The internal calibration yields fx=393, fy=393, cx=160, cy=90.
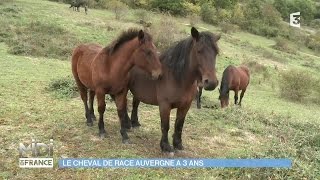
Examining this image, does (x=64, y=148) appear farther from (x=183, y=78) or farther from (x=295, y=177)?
(x=295, y=177)

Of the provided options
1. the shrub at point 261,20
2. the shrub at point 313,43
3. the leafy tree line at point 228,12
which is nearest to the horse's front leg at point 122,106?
the leafy tree line at point 228,12

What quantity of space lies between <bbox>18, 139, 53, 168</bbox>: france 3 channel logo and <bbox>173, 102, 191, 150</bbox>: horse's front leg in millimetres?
1863

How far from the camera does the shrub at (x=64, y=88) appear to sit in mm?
9384

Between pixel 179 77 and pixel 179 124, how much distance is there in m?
0.87

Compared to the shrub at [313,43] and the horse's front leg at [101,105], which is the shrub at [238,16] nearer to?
the shrub at [313,43]

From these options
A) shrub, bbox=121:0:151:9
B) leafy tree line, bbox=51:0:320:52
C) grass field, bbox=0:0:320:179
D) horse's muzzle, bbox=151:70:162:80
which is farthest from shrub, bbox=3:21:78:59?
shrub, bbox=121:0:151:9

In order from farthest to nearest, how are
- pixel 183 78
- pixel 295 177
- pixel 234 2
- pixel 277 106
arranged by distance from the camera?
pixel 234 2 → pixel 277 106 → pixel 183 78 → pixel 295 177

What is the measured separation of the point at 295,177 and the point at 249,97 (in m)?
9.82

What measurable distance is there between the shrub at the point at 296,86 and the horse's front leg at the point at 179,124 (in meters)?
11.2

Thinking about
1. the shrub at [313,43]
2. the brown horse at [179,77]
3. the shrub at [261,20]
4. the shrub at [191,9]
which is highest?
the brown horse at [179,77]

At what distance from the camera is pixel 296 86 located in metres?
16.4

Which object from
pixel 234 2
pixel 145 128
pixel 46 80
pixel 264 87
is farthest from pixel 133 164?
pixel 234 2

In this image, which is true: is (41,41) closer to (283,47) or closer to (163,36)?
(163,36)

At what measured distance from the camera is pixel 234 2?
45.3 metres
